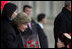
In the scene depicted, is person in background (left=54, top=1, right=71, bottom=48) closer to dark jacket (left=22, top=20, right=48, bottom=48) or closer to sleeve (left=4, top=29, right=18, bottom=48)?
dark jacket (left=22, top=20, right=48, bottom=48)

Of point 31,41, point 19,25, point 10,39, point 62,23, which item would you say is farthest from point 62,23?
point 10,39

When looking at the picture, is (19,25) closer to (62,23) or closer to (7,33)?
(7,33)

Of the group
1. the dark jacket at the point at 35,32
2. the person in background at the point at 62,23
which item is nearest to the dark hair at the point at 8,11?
the person in background at the point at 62,23

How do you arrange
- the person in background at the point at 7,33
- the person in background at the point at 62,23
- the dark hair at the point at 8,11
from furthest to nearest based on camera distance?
Answer: the person in background at the point at 62,23 < the dark hair at the point at 8,11 < the person in background at the point at 7,33

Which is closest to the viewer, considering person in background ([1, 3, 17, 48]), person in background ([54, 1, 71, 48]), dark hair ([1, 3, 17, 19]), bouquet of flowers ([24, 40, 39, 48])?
person in background ([1, 3, 17, 48])

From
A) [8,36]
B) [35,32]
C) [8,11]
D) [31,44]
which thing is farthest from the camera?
[35,32]

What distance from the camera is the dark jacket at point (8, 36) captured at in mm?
6184

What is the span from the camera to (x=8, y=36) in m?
6.21

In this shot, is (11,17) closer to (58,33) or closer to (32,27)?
(58,33)

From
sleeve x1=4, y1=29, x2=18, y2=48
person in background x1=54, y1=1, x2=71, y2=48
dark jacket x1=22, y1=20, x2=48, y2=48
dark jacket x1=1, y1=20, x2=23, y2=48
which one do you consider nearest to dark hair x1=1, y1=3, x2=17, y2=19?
dark jacket x1=1, y1=20, x2=23, y2=48

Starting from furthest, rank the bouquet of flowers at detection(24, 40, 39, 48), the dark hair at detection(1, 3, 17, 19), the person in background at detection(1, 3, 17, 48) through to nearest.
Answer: the bouquet of flowers at detection(24, 40, 39, 48), the dark hair at detection(1, 3, 17, 19), the person in background at detection(1, 3, 17, 48)

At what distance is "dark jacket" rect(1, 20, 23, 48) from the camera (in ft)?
20.3

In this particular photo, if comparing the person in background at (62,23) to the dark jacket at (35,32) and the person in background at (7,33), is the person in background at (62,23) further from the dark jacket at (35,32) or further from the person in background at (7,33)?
the person in background at (7,33)

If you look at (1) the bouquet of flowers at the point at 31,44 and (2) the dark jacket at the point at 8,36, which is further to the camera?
(1) the bouquet of flowers at the point at 31,44
